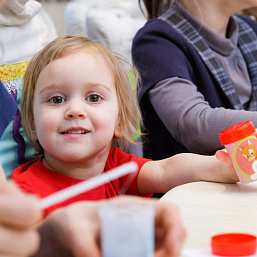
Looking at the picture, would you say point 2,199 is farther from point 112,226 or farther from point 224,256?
point 224,256

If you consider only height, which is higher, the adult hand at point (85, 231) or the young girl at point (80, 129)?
the adult hand at point (85, 231)

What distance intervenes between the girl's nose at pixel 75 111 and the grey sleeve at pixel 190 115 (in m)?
0.46

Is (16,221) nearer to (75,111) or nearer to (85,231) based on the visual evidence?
(85,231)

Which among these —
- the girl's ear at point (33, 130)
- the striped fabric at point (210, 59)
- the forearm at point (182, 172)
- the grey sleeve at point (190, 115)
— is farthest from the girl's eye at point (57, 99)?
the striped fabric at point (210, 59)

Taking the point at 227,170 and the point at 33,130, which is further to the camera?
the point at 33,130

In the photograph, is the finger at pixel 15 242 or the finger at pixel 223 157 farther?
the finger at pixel 223 157

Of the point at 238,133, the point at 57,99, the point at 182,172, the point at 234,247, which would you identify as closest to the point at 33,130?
the point at 57,99

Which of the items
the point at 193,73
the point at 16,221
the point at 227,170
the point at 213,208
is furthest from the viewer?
the point at 193,73

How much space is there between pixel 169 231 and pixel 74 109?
497 mm

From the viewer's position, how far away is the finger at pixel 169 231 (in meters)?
0.44

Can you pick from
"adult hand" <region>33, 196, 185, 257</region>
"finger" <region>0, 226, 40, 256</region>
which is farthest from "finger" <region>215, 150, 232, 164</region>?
"finger" <region>0, 226, 40, 256</region>

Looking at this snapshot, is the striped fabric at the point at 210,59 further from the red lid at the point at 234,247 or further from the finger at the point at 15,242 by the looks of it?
the finger at the point at 15,242

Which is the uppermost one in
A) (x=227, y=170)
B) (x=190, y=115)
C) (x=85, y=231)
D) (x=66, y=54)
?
(x=85, y=231)

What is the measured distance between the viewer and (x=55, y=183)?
94cm
